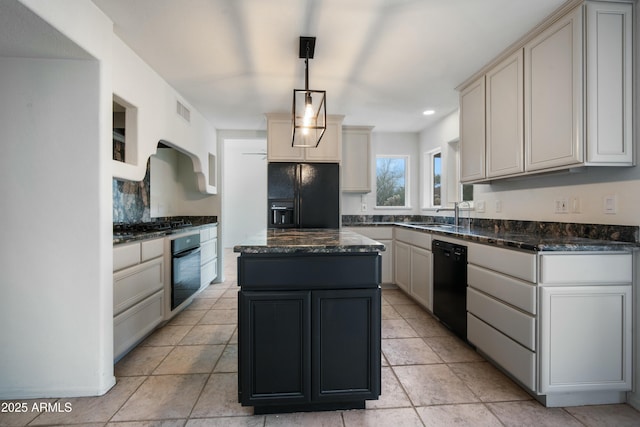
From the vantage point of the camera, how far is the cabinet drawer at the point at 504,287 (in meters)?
1.79

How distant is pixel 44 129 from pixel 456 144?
4.16 meters

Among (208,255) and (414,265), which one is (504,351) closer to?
(414,265)

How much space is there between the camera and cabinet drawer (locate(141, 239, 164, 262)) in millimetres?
2568

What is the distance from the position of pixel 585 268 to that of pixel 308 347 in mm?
1596

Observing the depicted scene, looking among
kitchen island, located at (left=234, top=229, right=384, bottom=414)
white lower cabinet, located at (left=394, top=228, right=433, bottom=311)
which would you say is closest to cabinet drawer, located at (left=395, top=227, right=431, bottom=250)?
white lower cabinet, located at (left=394, top=228, right=433, bottom=311)

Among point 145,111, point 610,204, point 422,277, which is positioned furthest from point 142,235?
point 610,204

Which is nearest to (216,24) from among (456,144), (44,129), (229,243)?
(44,129)

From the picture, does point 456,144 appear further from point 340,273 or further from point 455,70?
point 340,273

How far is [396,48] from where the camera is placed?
95.3 inches

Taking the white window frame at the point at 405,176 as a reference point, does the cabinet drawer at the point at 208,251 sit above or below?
below

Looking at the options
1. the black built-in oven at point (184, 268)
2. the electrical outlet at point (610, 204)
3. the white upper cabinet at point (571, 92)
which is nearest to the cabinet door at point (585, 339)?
the electrical outlet at point (610, 204)

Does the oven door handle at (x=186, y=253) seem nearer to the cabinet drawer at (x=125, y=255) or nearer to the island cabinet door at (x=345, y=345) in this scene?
the cabinet drawer at (x=125, y=255)

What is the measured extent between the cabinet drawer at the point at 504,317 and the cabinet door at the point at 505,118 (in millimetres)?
1017

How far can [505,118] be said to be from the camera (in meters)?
2.50
